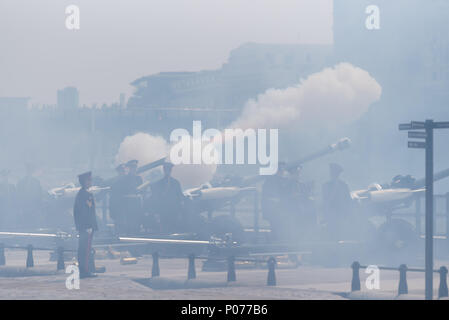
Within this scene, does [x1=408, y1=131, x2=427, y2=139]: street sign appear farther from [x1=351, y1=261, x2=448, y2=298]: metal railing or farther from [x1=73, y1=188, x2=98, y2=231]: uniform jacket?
[x1=73, y1=188, x2=98, y2=231]: uniform jacket

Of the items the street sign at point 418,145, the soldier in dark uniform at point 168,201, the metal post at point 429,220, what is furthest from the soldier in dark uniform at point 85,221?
the metal post at point 429,220

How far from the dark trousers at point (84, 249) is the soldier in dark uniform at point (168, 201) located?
456 cm

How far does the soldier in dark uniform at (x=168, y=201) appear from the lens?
73.0ft

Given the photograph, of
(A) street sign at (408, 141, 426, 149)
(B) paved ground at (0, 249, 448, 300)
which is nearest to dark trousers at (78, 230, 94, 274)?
(B) paved ground at (0, 249, 448, 300)

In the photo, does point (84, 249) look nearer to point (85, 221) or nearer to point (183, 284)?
point (85, 221)

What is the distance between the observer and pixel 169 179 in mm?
22375

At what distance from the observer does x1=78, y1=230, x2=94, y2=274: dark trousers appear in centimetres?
1772

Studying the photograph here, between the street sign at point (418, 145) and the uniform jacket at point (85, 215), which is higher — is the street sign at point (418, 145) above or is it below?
above

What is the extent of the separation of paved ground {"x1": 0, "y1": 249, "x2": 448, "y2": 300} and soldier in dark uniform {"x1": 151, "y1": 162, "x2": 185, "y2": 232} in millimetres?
1425

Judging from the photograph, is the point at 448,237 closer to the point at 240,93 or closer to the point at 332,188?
the point at 332,188

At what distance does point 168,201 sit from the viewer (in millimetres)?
22250

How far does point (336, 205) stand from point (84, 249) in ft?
19.8

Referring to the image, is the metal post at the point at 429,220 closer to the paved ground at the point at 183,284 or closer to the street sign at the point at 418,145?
the street sign at the point at 418,145

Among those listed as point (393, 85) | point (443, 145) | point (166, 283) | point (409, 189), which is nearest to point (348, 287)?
point (166, 283)
